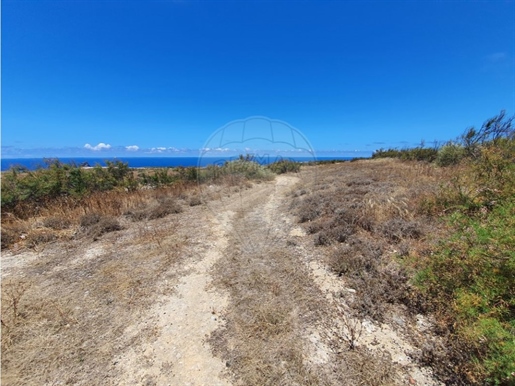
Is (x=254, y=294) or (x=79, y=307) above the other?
(x=254, y=294)

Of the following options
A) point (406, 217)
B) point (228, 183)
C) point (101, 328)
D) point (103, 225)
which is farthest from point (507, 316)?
point (228, 183)

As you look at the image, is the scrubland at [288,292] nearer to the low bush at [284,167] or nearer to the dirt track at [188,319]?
the dirt track at [188,319]

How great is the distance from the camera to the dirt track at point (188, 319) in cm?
242

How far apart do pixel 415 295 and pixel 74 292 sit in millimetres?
5685

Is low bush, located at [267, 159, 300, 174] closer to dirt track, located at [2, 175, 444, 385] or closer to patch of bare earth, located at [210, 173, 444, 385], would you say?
dirt track, located at [2, 175, 444, 385]

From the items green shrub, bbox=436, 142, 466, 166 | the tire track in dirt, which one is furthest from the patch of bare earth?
green shrub, bbox=436, 142, 466, 166

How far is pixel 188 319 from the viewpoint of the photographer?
3.24m

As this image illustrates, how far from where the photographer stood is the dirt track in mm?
2418

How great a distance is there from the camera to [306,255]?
194 inches

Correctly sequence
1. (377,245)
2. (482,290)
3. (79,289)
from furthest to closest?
(377,245), (79,289), (482,290)

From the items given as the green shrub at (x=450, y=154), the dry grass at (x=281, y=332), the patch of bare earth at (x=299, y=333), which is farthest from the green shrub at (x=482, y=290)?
the green shrub at (x=450, y=154)

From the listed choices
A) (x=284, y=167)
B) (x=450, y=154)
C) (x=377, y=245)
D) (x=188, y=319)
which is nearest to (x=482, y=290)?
(x=377, y=245)

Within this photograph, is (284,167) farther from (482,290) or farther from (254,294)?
(482,290)

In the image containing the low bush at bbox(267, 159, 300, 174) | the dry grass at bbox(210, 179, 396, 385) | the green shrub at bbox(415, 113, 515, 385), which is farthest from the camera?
the low bush at bbox(267, 159, 300, 174)
